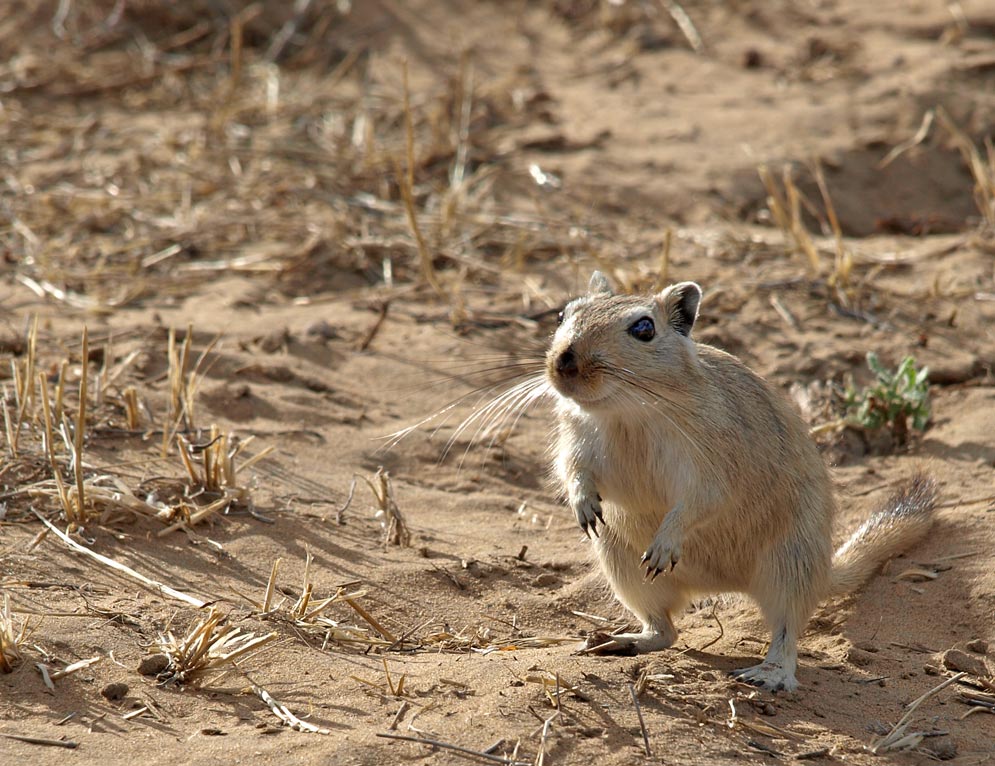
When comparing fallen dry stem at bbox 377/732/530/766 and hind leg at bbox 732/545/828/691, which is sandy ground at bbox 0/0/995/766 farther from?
hind leg at bbox 732/545/828/691

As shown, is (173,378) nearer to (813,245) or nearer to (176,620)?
(176,620)

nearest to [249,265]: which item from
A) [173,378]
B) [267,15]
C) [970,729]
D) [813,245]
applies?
[173,378]

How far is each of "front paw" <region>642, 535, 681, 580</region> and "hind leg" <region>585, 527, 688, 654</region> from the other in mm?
250

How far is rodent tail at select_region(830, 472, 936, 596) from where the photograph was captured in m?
4.23

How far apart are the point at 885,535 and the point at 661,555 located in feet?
3.36

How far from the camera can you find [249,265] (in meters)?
6.44

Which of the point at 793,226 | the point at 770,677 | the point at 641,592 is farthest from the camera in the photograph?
the point at 793,226

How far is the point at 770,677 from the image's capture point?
3.56m

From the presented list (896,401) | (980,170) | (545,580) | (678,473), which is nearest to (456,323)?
(545,580)

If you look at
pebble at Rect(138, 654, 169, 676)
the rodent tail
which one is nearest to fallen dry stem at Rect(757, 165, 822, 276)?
the rodent tail

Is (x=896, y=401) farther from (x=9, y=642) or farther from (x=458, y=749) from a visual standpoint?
(x=9, y=642)

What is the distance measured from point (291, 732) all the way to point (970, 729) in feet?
5.97

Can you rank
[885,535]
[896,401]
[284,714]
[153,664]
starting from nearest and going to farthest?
[284,714] → [153,664] → [885,535] → [896,401]

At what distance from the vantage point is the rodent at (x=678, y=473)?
147 inches
